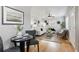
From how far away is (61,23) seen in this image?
7.61 feet

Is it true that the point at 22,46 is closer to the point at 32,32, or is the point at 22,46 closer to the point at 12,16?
the point at 32,32

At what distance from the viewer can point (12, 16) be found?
7.68 feet

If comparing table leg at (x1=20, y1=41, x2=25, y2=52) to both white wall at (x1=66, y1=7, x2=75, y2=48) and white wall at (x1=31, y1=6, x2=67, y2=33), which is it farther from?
white wall at (x1=66, y1=7, x2=75, y2=48)

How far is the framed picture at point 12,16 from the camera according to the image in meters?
2.28

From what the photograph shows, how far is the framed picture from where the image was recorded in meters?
2.28

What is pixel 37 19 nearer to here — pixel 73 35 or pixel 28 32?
pixel 28 32

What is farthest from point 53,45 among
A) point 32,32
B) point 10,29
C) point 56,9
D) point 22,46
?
point 10,29

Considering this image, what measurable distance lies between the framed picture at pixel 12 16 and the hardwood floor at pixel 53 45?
1.85ft

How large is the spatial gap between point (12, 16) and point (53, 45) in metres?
1.07

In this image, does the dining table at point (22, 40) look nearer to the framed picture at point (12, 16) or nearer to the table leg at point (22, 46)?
the table leg at point (22, 46)

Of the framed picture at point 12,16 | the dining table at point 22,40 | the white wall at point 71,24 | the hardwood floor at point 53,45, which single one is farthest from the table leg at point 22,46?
the white wall at point 71,24

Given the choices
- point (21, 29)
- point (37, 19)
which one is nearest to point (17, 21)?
point (21, 29)
